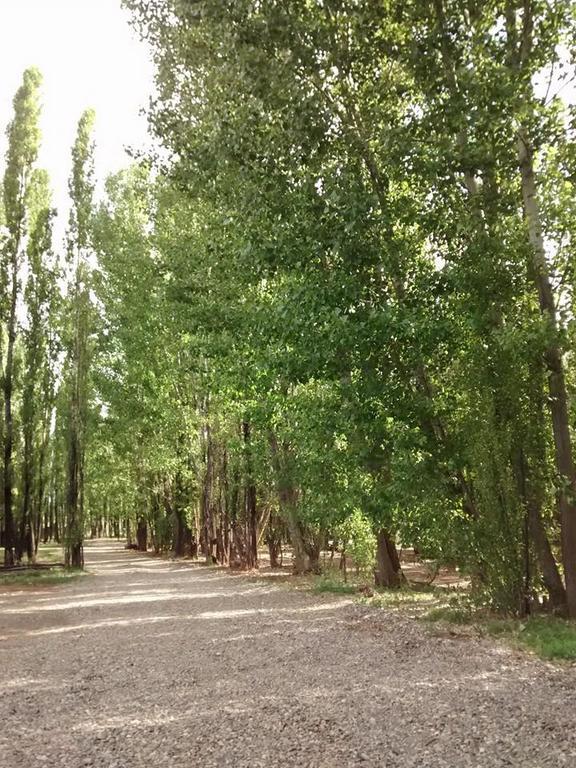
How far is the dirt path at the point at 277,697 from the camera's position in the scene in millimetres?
5008

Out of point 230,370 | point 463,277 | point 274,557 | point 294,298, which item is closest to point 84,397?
point 274,557

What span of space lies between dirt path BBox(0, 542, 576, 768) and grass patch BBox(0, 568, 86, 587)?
38.7ft

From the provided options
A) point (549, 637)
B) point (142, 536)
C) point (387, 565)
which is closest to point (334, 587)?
point (387, 565)

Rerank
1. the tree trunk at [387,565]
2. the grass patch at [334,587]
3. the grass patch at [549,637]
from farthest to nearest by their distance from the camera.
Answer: the tree trunk at [387,565]
the grass patch at [334,587]
the grass patch at [549,637]

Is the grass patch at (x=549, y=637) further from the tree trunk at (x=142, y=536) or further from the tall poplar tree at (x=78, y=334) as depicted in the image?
the tree trunk at (x=142, y=536)

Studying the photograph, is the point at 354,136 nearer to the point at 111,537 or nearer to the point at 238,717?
the point at 238,717

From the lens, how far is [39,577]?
80.0 feet

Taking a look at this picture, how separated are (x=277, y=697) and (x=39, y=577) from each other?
20049mm

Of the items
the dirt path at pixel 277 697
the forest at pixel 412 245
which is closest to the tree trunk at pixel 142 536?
the forest at pixel 412 245

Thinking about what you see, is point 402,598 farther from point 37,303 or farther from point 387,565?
point 37,303

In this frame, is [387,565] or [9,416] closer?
[387,565]

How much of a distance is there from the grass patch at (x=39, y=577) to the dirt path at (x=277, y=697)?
11.8m

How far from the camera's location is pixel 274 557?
2636cm

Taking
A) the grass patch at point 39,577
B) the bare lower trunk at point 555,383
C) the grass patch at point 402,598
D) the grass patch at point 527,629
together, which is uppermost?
the bare lower trunk at point 555,383
